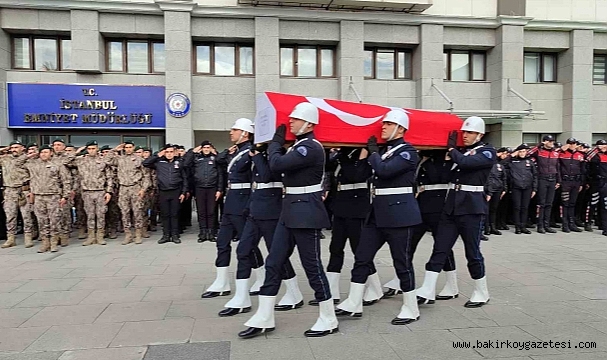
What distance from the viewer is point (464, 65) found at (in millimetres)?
Result: 15828

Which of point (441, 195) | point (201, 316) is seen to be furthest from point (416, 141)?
point (201, 316)

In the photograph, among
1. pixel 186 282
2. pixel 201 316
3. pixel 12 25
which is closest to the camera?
pixel 201 316

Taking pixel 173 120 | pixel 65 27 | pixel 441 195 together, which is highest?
pixel 65 27

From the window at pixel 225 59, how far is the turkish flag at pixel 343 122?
10.4 meters

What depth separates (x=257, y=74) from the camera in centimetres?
1386

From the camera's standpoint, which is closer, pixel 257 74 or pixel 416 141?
pixel 416 141

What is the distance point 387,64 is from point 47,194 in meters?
11.2

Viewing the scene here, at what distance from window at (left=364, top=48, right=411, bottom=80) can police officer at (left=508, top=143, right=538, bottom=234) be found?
6208 millimetres

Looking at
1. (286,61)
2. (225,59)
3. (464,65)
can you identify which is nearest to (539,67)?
(464,65)

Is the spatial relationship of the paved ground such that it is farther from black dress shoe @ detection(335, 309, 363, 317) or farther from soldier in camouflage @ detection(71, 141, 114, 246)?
soldier in camouflage @ detection(71, 141, 114, 246)

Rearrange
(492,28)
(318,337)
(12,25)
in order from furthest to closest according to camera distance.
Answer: (492,28) → (12,25) → (318,337)

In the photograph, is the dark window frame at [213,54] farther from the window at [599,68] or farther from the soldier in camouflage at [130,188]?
the window at [599,68]

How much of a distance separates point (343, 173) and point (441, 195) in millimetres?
1166

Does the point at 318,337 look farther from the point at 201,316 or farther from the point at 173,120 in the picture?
the point at 173,120
